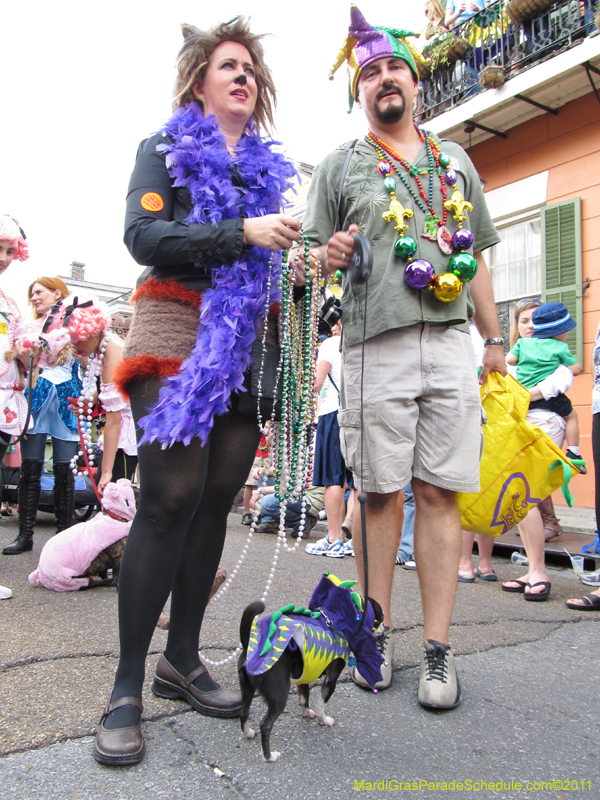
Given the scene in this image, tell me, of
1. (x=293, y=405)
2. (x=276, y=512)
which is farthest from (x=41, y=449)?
(x=293, y=405)

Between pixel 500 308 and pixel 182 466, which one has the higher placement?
pixel 500 308

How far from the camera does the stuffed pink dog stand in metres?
3.29

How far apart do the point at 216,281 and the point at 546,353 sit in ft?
11.0

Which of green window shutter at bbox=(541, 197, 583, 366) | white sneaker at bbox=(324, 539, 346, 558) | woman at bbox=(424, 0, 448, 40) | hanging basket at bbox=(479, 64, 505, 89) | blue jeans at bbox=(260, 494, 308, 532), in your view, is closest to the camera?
white sneaker at bbox=(324, 539, 346, 558)

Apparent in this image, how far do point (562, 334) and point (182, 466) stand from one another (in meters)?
3.63

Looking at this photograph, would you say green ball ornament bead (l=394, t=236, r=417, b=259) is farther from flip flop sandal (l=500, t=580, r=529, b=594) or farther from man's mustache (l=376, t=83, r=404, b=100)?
flip flop sandal (l=500, t=580, r=529, b=594)

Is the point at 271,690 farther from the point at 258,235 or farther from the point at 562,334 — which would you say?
the point at 562,334

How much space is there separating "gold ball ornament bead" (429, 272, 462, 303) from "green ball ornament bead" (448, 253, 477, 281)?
1.6 inches

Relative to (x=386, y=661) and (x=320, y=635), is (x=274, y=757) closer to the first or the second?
(x=320, y=635)

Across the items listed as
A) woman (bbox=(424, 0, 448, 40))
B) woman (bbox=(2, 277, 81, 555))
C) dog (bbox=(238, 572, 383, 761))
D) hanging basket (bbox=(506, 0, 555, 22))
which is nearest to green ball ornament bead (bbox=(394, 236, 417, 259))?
dog (bbox=(238, 572, 383, 761))

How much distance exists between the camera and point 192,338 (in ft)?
5.70

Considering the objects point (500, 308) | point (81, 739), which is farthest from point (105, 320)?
point (500, 308)

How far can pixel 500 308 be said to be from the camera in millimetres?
8758

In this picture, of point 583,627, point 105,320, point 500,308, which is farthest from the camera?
point 500,308
